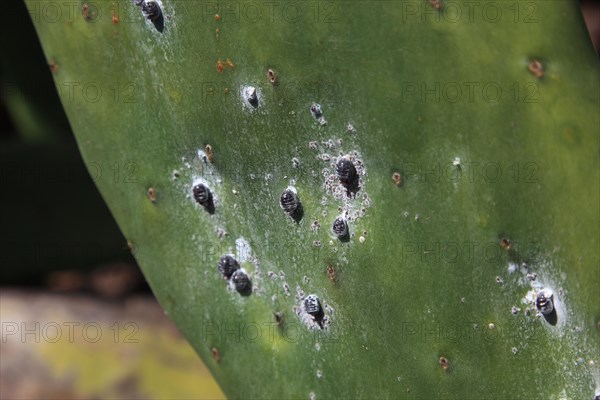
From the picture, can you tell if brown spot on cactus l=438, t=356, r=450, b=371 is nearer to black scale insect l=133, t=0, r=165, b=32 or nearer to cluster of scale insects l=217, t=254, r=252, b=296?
cluster of scale insects l=217, t=254, r=252, b=296

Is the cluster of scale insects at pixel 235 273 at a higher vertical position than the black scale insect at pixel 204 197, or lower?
lower

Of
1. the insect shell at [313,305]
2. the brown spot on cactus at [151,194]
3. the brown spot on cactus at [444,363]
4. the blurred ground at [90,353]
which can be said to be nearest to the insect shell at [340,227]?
the insect shell at [313,305]

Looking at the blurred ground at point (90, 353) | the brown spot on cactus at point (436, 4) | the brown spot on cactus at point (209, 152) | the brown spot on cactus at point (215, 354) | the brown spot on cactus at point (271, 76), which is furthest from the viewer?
the blurred ground at point (90, 353)

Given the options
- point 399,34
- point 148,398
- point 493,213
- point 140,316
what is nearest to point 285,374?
point 493,213

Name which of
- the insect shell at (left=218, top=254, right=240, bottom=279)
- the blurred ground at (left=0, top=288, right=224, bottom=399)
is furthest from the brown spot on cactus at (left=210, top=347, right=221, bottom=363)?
the blurred ground at (left=0, top=288, right=224, bottom=399)

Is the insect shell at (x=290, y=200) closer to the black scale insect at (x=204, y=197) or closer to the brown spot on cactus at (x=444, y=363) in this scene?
the black scale insect at (x=204, y=197)

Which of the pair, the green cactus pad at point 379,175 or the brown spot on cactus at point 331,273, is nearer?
the green cactus pad at point 379,175

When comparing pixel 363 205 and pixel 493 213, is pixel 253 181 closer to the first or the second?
pixel 363 205
